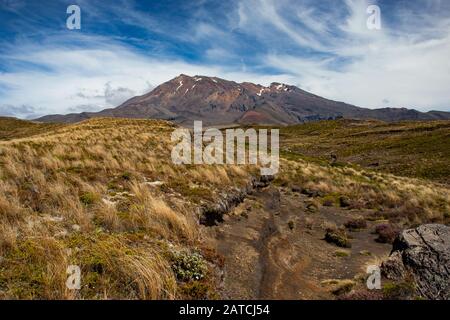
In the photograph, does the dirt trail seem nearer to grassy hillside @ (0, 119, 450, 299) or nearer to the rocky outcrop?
grassy hillside @ (0, 119, 450, 299)

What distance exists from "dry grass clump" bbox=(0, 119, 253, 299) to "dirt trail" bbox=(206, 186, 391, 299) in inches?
61.1

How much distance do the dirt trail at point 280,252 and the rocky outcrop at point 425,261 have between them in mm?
1555

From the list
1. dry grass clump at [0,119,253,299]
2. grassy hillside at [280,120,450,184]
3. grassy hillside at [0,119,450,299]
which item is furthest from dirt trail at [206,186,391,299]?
grassy hillside at [280,120,450,184]

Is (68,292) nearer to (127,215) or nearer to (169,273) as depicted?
(169,273)

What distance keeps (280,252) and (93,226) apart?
683cm

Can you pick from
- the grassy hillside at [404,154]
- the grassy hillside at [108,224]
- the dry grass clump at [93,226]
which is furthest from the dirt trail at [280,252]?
the grassy hillside at [404,154]

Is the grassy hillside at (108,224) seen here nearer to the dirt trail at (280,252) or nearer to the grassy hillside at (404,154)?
the dirt trail at (280,252)

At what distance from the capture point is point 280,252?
12.9 metres

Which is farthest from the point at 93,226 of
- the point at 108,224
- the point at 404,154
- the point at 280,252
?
the point at 404,154

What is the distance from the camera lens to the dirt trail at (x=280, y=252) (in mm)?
9805

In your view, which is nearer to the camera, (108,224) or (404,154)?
(108,224)

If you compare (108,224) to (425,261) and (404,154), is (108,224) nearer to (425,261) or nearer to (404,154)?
(425,261)

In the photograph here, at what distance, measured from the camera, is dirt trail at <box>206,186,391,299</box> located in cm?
980
